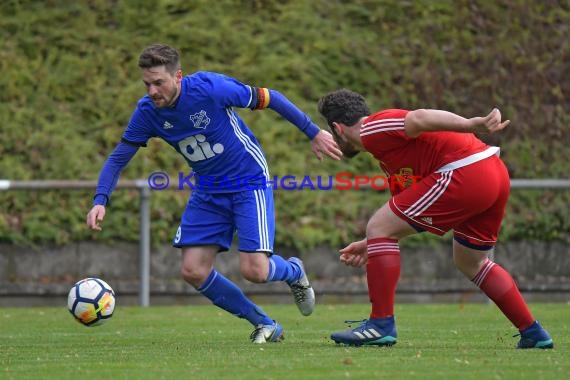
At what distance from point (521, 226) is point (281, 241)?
327 centimetres

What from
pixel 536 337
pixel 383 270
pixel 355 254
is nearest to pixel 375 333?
pixel 383 270

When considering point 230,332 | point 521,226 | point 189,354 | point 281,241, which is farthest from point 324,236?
point 189,354

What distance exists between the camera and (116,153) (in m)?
8.54

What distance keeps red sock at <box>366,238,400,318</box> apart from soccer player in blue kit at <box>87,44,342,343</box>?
1.05 meters

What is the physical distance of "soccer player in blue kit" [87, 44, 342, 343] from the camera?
8.27 meters

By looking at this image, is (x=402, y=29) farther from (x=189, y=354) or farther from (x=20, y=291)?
(x=189, y=354)

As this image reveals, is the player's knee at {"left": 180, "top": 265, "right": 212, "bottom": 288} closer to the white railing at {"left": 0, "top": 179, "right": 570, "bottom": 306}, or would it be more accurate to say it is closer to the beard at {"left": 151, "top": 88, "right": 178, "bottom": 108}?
the beard at {"left": 151, "top": 88, "right": 178, "bottom": 108}

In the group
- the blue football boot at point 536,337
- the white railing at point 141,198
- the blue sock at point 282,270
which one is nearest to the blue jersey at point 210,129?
the blue sock at point 282,270

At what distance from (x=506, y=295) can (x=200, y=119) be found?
248cm

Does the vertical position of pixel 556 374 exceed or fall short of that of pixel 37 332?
it exceeds it

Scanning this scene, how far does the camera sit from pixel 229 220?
27.7 ft

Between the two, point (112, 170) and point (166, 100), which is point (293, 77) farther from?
point (166, 100)

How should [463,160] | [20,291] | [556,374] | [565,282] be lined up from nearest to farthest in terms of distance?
[556,374]
[463,160]
[20,291]
[565,282]

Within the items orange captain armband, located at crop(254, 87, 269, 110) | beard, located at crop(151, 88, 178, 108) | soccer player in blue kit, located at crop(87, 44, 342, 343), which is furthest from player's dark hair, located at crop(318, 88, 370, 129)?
beard, located at crop(151, 88, 178, 108)
